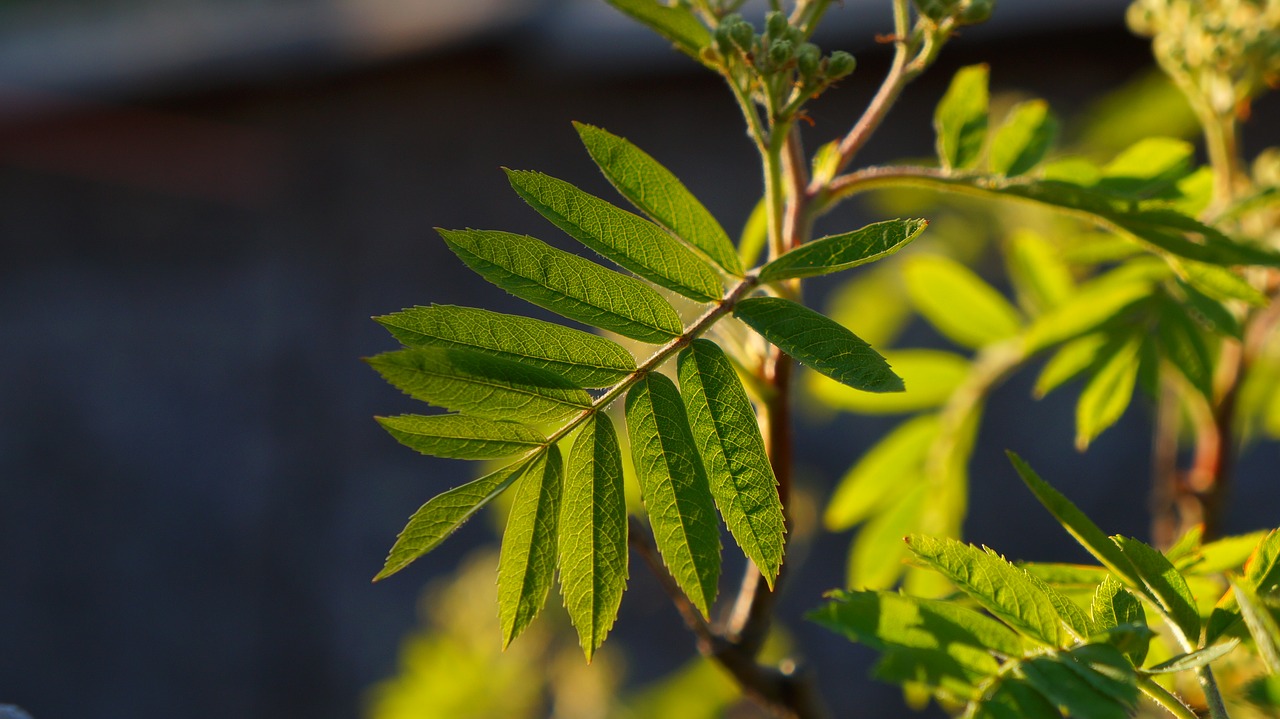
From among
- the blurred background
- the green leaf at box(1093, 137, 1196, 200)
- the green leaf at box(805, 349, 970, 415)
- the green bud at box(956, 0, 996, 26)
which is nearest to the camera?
the green bud at box(956, 0, 996, 26)

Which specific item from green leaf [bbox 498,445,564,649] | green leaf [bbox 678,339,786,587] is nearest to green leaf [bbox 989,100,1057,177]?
green leaf [bbox 678,339,786,587]

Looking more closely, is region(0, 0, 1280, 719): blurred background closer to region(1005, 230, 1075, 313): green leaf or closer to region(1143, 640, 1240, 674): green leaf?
region(1005, 230, 1075, 313): green leaf

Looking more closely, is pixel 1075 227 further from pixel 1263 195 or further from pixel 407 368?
pixel 407 368

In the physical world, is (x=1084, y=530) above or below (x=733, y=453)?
below

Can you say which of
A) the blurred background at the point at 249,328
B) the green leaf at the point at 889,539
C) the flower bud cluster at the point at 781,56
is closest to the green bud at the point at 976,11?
the flower bud cluster at the point at 781,56

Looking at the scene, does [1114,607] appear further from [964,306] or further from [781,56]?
[964,306]

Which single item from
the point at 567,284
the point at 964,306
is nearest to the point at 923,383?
the point at 964,306
